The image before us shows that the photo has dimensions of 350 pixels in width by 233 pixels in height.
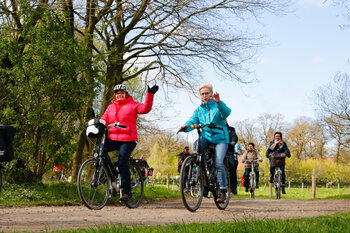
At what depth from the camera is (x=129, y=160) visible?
8.35 metres

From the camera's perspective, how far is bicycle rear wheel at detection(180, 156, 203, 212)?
23.2ft

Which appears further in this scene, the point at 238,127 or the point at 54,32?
the point at 238,127

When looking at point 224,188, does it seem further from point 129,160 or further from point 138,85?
point 138,85

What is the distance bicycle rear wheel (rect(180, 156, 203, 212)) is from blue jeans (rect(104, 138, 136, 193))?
3.83 ft

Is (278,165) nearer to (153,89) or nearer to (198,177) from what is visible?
(198,177)

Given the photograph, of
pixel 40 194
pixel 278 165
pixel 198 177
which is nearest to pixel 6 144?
pixel 198 177

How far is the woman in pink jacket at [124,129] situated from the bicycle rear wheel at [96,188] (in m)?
0.30

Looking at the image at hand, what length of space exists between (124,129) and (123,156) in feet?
1.56

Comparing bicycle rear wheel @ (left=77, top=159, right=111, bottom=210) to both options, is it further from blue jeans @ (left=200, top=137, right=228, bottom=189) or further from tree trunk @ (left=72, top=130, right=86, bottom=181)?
tree trunk @ (left=72, top=130, right=86, bottom=181)

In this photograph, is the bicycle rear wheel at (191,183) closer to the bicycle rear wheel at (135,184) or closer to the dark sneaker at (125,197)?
the dark sneaker at (125,197)

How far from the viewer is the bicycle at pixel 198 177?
280 inches

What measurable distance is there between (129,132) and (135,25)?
9.17 metres

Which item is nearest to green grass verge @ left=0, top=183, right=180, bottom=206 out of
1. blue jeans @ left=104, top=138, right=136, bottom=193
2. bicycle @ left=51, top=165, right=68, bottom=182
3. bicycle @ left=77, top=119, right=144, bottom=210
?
bicycle @ left=51, top=165, right=68, bottom=182

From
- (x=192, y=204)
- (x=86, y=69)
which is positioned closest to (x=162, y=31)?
(x=86, y=69)
